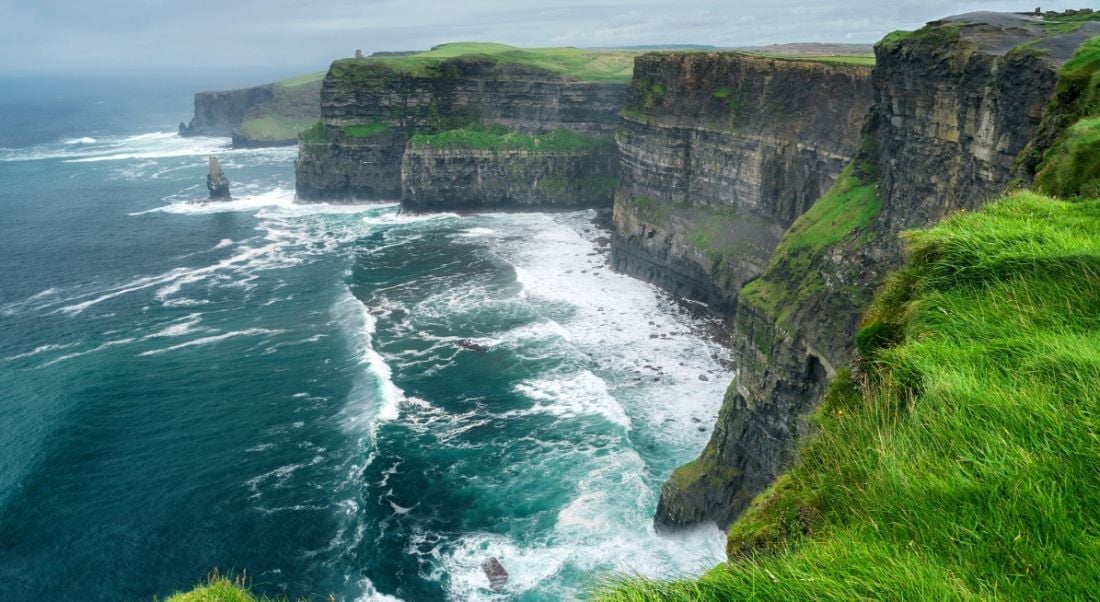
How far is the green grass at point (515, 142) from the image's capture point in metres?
93.6

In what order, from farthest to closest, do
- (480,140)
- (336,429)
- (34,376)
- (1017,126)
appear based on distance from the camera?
(480,140)
(34,376)
(336,429)
(1017,126)

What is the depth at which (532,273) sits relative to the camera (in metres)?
68.4

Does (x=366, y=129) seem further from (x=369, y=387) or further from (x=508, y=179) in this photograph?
(x=369, y=387)

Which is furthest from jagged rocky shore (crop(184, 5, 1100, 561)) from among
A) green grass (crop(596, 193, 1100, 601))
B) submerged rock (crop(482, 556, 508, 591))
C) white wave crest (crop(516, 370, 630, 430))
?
green grass (crop(596, 193, 1100, 601))

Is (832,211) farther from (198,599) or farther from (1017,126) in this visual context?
(198,599)

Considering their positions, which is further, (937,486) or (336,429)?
(336,429)

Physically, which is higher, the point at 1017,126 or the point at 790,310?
the point at 1017,126

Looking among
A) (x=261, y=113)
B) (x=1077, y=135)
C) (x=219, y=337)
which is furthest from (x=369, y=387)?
(x=261, y=113)

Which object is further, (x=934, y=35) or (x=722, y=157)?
(x=722, y=157)

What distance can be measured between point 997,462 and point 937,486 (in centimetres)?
62

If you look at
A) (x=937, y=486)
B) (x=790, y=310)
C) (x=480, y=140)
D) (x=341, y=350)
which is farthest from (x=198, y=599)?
(x=480, y=140)

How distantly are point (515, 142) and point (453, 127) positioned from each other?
413 inches

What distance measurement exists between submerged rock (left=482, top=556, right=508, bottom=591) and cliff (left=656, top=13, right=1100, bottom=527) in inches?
278

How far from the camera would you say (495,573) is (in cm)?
3034
